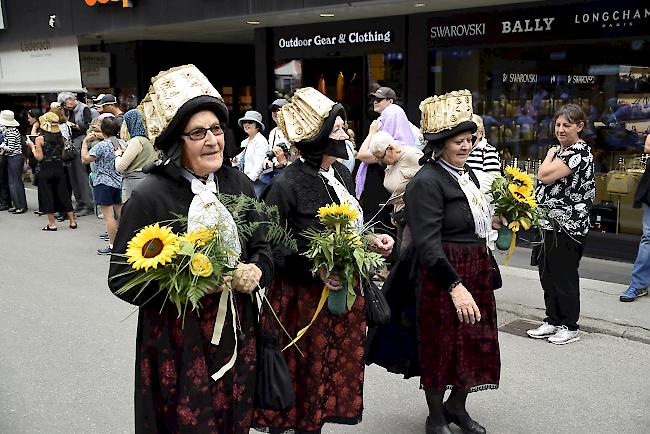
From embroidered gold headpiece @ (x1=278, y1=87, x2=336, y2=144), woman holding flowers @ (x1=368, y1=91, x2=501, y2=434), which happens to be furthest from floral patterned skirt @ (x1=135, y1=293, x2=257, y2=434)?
woman holding flowers @ (x1=368, y1=91, x2=501, y2=434)

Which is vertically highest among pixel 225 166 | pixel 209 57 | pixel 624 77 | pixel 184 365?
pixel 209 57

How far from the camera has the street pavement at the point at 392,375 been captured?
4688 millimetres

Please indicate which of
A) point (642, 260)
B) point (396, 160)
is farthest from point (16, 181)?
point (642, 260)

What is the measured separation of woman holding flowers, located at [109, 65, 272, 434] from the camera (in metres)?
2.93

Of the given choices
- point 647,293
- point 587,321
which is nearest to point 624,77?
point 647,293

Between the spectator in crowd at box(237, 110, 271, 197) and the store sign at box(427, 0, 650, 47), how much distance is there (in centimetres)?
290

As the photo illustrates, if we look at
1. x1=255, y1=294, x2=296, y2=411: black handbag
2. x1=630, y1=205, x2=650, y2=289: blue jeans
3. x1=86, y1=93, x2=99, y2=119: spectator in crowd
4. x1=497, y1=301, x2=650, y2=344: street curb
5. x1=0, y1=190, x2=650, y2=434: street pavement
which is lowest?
x1=0, y1=190, x2=650, y2=434: street pavement

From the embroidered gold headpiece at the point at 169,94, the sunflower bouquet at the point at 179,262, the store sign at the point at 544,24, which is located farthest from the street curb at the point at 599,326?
the embroidered gold headpiece at the point at 169,94

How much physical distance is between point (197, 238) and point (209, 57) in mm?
14472

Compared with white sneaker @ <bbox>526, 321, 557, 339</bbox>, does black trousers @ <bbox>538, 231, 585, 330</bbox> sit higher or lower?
higher

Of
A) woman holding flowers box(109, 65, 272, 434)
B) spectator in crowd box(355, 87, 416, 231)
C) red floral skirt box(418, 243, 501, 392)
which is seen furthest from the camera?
spectator in crowd box(355, 87, 416, 231)

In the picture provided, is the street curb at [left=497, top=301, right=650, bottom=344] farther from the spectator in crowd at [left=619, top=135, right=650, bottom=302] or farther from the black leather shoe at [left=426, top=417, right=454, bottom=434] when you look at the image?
the black leather shoe at [left=426, top=417, right=454, bottom=434]

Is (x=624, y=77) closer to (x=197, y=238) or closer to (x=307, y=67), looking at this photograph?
(x=307, y=67)

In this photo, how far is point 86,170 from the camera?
13289 mm
